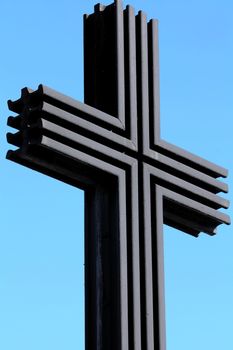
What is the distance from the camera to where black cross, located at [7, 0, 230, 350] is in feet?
26.7

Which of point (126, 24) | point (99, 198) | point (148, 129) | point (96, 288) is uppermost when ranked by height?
point (126, 24)

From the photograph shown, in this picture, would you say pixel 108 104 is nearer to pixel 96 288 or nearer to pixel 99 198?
pixel 99 198

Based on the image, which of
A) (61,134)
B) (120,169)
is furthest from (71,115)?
(120,169)

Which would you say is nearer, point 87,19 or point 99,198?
point 99,198

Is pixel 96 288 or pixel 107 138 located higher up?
pixel 107 138

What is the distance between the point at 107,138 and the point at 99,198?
1.14 ft

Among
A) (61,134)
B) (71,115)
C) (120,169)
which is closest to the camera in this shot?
(61,134)

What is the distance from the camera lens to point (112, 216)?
8375 millimetres

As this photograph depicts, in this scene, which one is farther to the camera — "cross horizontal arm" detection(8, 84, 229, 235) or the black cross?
the black cross

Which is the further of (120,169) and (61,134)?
(120,169)

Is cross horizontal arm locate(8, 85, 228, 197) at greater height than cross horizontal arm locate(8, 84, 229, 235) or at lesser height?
greater

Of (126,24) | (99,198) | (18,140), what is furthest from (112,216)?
(126,24)

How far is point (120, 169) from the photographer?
8.48 m

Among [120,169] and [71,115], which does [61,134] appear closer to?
[71,115]
